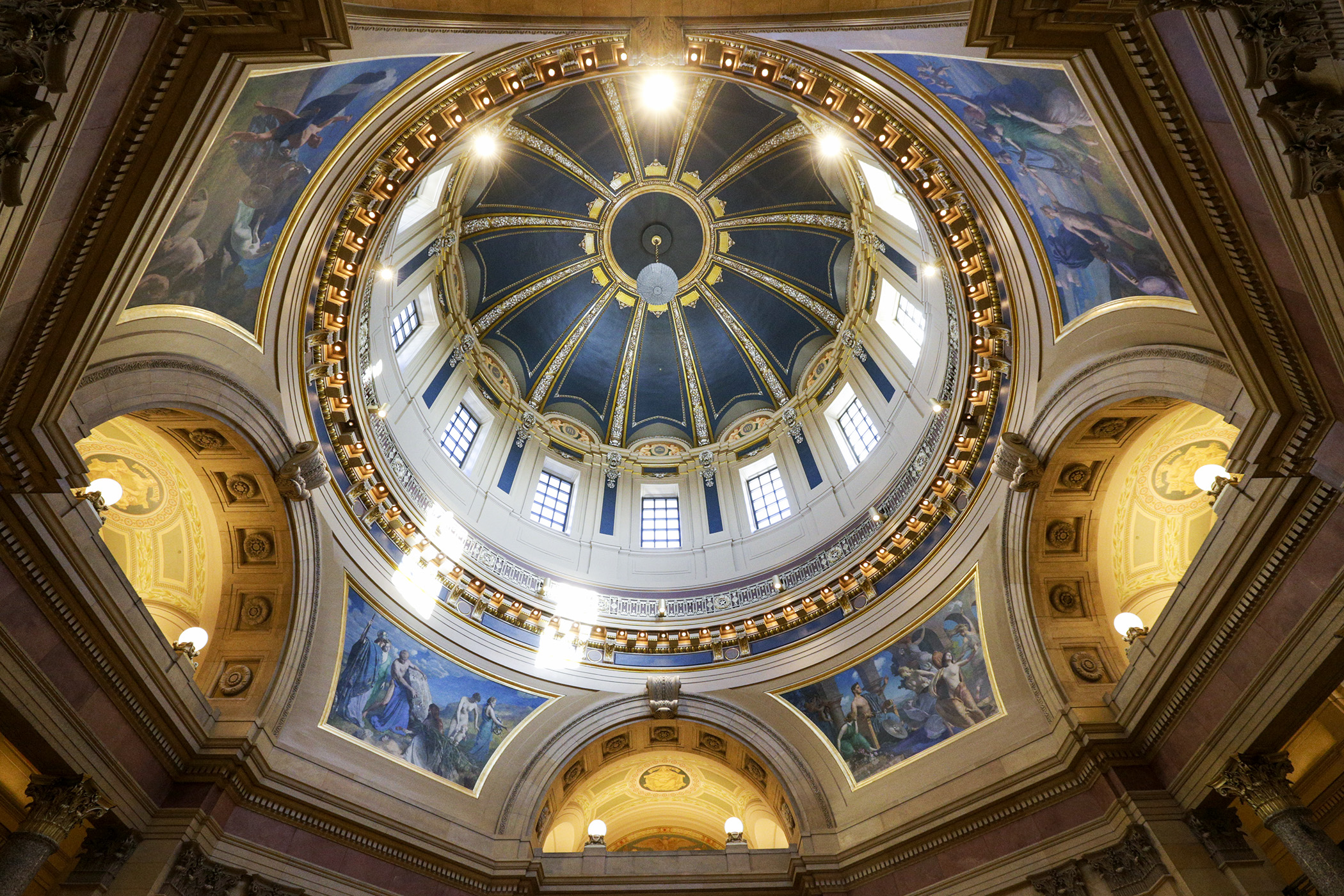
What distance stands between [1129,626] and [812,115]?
12.2 metres

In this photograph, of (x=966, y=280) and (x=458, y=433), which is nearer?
(x=966, y=280)

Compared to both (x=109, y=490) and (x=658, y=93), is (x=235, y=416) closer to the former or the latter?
(x=109, y=490)

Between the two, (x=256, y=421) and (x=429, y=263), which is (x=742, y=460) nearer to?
(x=429, y=263)

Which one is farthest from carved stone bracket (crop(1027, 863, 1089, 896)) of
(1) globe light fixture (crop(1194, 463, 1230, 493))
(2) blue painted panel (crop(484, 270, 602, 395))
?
(2) blue painted panel (crop(484, 270, 602, 395))

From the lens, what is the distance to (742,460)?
26844 mm

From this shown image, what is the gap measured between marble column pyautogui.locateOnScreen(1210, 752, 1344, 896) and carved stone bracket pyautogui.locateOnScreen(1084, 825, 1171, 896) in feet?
4.67

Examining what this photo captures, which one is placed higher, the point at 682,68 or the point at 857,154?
the point at 857,154

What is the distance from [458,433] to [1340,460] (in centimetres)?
2044

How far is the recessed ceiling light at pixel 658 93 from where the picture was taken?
20297mm

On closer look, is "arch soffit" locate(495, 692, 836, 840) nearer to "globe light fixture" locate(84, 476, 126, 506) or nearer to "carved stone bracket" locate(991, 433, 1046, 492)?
"carved stone bracket" locate(991, 433, 1046, 492)

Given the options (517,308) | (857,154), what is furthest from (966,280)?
(517,308)

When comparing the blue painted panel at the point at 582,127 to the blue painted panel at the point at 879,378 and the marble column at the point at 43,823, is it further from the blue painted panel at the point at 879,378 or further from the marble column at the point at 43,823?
the marble column at the point at 43,823

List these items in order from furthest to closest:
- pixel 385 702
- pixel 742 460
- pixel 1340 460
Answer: pixel 742 460, pixel 385 702, pixel 1340 460

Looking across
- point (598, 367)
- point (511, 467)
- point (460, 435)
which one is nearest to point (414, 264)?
point (460, 435)
